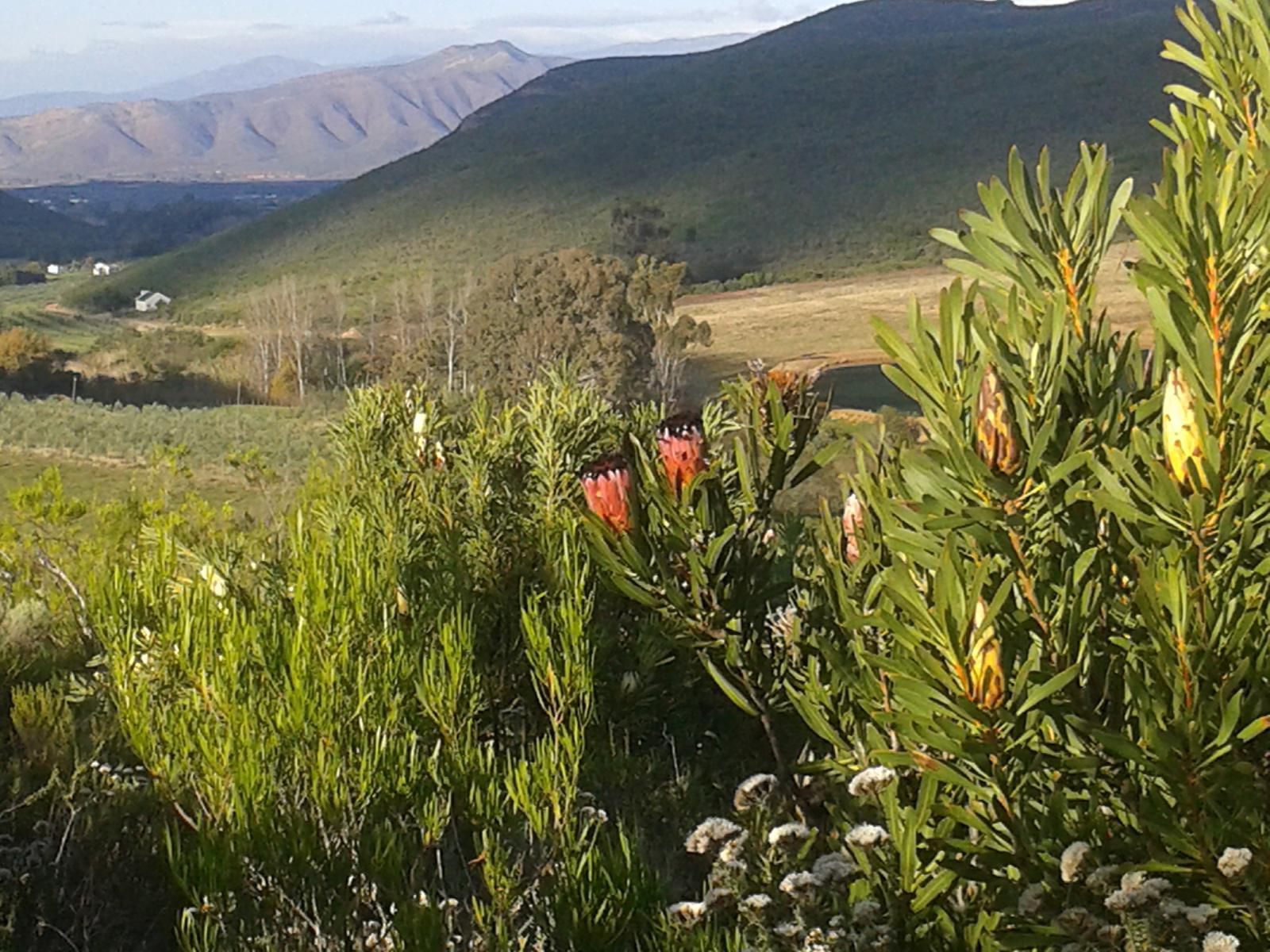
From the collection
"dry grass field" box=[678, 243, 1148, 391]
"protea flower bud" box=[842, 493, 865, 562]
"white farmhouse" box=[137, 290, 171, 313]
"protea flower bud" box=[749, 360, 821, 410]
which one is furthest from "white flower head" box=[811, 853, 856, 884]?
"white farmhouse" box=[137, 290, 171, 313]

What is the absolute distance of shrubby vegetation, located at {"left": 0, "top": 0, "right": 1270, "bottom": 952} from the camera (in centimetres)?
136

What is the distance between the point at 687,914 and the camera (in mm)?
1512

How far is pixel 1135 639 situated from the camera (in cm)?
153

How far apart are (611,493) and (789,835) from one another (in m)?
0.58

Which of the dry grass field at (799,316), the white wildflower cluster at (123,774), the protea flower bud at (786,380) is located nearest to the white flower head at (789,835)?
the protea flower bud at (786,380)

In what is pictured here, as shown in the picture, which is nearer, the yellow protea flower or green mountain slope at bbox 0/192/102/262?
the yellow protea flower

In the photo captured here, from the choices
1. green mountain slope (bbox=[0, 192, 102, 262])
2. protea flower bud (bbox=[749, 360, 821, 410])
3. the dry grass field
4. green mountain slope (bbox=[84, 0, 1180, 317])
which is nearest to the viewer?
protea flower bud (bbox=[749, 360, 821, 410])

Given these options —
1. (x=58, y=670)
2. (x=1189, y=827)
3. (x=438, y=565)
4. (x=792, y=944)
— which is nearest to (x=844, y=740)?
(x=792, y=944)

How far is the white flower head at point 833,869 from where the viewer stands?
5.31 ft

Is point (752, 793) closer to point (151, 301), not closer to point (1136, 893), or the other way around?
point (1136, 893)

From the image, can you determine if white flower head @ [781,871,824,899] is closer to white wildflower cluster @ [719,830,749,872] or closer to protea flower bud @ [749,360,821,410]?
white wildflower cluster @ [719,830,749,872]

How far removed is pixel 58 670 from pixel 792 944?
2.58 m

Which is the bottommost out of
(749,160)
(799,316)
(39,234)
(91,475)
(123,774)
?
(799,316)

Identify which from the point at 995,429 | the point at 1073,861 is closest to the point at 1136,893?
the point at 1073,861
